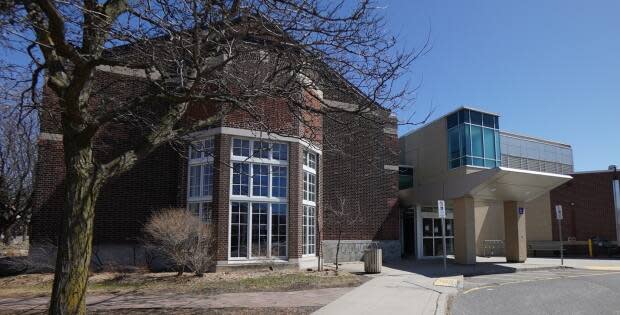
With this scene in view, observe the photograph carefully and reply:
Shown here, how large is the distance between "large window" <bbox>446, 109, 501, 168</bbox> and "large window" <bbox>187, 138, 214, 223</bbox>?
14752 mm

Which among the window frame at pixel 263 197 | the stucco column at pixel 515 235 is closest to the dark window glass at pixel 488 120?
the stucco column at pixel 515 235

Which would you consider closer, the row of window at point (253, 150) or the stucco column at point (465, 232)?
the row of window at point (253, 150)

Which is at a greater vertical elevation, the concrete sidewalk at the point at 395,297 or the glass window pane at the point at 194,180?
the glass window pane at the point at 194,180

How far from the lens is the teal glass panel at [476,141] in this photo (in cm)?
2803

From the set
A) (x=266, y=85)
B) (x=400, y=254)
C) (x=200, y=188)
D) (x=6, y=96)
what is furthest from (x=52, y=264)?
(x=400, y=254)

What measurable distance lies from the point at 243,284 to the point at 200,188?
201 inches

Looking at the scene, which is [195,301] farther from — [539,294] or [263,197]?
[539,294]

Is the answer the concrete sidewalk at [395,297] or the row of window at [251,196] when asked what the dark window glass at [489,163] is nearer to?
the concrete sidewalk at [395,297]

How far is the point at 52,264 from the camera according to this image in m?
17.6

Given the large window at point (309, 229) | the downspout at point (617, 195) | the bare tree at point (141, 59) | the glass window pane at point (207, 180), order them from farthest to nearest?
the downspout at point (617, 195) < the large window at point (309, 229) < the glass window pane at point (207, 180) < the bare tree at point (141, 59)

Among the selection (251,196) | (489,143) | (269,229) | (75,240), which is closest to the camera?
(75,240)

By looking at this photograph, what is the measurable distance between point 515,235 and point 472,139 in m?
5.65

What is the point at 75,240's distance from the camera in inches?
297

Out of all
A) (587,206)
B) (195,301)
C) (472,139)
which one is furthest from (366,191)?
(587,206)
